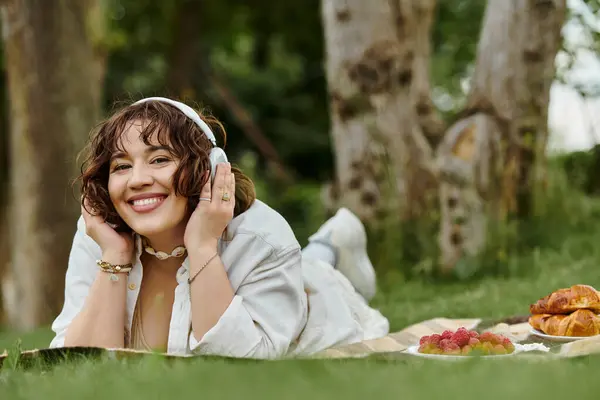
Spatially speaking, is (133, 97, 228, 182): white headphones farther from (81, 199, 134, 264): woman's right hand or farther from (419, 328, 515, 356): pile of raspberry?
(419, 328, 515, 356): pile of raspberry

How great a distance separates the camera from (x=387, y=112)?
760 cm

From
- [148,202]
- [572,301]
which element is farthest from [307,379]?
[572,301]

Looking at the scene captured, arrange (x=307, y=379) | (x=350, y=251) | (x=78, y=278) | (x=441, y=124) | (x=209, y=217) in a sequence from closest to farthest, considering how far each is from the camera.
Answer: (x=307, y=379) → (x=209, y=217) → (x=78, y=278) → (x=350, y=251) → (x=441, y=124)

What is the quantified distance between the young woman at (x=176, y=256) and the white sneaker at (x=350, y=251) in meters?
1.19

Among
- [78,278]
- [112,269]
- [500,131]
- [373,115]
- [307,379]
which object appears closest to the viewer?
[307,379]

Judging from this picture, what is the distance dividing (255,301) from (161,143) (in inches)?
27.5

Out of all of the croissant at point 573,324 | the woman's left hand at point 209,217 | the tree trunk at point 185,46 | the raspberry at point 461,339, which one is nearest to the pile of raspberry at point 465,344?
the raspberry at point 461,339

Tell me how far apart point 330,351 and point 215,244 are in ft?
2.10

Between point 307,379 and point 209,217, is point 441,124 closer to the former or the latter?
point 209,217

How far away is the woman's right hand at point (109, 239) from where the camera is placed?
327 cm

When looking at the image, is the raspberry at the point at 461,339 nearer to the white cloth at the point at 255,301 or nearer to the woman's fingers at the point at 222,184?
the white cloth at the point at 255,301

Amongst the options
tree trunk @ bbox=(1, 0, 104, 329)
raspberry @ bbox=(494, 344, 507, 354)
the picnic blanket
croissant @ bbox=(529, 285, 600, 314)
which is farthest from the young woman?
tree trunk @ bbox=(1, 0, 104, 329)

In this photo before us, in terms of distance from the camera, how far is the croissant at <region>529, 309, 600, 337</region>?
10.7 feet

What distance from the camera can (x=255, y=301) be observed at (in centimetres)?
315
